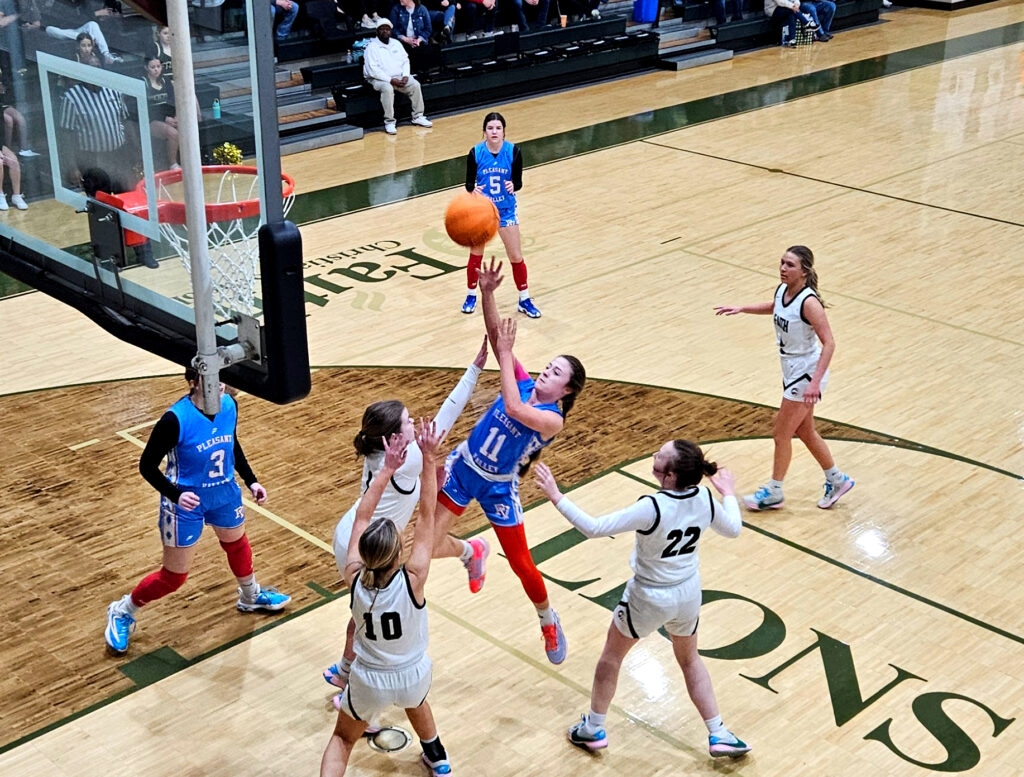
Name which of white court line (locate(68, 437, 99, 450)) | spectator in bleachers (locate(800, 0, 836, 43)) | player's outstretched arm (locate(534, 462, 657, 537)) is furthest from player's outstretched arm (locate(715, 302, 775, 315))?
spectator in bleachers (locate(800, 0, 836, 43))

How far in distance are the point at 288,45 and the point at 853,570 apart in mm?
13295

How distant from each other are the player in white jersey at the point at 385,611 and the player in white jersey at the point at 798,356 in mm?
2925

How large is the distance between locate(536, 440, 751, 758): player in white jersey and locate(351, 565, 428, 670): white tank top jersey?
70 centimetres

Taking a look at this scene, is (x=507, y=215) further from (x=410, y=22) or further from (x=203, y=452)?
(x=410, y=22)

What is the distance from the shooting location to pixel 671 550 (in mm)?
5184

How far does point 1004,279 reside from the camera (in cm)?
1135

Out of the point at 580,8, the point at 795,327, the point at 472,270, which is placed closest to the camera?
the point at 795,327

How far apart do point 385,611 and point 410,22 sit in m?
14.2

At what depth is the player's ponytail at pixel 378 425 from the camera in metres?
5.25

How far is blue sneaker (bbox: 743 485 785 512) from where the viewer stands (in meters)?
7.60

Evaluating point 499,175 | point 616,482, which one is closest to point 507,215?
point 499,175

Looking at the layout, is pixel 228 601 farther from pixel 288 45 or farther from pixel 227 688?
pixel 288 45

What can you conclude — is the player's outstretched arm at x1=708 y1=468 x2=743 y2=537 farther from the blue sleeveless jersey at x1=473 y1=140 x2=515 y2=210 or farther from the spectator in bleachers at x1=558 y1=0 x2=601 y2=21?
the spectator in bleachers at x1=558 y1=0 x2=601 y2=21

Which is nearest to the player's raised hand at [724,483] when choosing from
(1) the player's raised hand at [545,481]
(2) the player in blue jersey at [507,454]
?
(1) the player's raised hand at [545,481]
